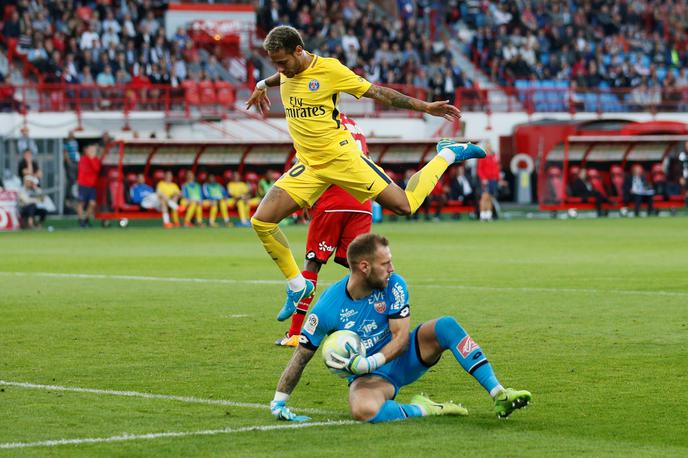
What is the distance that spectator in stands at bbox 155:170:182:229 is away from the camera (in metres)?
35.4

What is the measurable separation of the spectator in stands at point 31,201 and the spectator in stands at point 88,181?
3.73 ft

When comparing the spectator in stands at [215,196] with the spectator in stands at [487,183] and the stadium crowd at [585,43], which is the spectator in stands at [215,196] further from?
the stadium crowd at [585,43]

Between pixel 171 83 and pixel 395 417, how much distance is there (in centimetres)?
3522

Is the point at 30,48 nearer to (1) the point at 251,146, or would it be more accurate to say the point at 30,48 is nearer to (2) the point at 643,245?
(1) the point at 251,146

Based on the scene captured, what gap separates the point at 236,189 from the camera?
3694 centimetres

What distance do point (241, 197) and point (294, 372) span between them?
28653mm

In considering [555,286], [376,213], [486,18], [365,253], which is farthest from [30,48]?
[365,253]

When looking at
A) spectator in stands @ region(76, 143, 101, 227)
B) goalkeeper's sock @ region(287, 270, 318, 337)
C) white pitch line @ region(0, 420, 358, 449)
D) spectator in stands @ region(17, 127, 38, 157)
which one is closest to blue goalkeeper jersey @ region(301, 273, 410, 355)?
white pitch line @ region(0, 420, 358, 449)

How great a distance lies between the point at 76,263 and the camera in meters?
22.2

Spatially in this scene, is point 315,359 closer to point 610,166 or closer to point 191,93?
point 191,93

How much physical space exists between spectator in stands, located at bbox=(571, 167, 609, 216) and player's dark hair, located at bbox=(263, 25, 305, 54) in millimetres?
29646

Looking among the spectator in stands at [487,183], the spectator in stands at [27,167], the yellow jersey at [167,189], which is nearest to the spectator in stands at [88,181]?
the spectator in stands at [27,167]

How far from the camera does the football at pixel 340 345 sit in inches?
309

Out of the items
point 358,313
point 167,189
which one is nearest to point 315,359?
point 358,313
